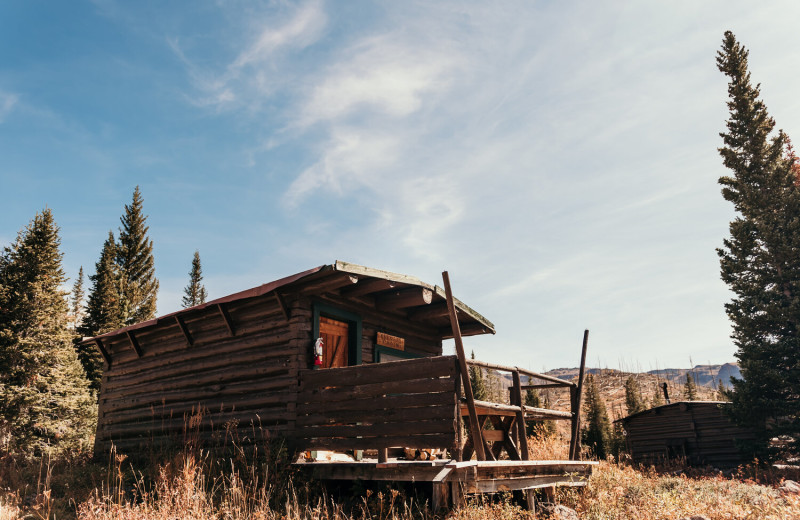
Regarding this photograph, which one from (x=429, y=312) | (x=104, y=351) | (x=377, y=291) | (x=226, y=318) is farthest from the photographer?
(x=104, y=351)

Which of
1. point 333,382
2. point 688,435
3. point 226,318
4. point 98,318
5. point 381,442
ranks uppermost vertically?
point 98,318

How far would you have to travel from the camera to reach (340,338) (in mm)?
11516

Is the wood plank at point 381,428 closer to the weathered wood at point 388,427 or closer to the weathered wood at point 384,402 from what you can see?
the weathered wood at point 388,427

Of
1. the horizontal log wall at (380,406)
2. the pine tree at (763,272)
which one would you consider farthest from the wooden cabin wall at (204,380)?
the pine tree at (763,272)

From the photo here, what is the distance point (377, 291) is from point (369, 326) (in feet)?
3.61

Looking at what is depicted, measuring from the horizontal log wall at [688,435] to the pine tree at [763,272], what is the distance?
2.82 metres

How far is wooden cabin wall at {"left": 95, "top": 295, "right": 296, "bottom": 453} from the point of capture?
33.7 ft

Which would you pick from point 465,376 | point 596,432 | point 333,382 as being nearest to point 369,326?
point 333,382

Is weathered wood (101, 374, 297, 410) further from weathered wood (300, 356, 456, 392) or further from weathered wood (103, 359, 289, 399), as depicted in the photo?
weathered wood (300, 356, 456, 392)

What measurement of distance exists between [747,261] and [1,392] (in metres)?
31.5

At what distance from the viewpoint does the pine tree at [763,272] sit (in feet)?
77.3

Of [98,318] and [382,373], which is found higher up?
[98,318]

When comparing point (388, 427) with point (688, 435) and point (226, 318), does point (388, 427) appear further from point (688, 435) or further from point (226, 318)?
point (688, 435)

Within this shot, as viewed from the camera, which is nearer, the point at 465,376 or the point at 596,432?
the point at 465,376
